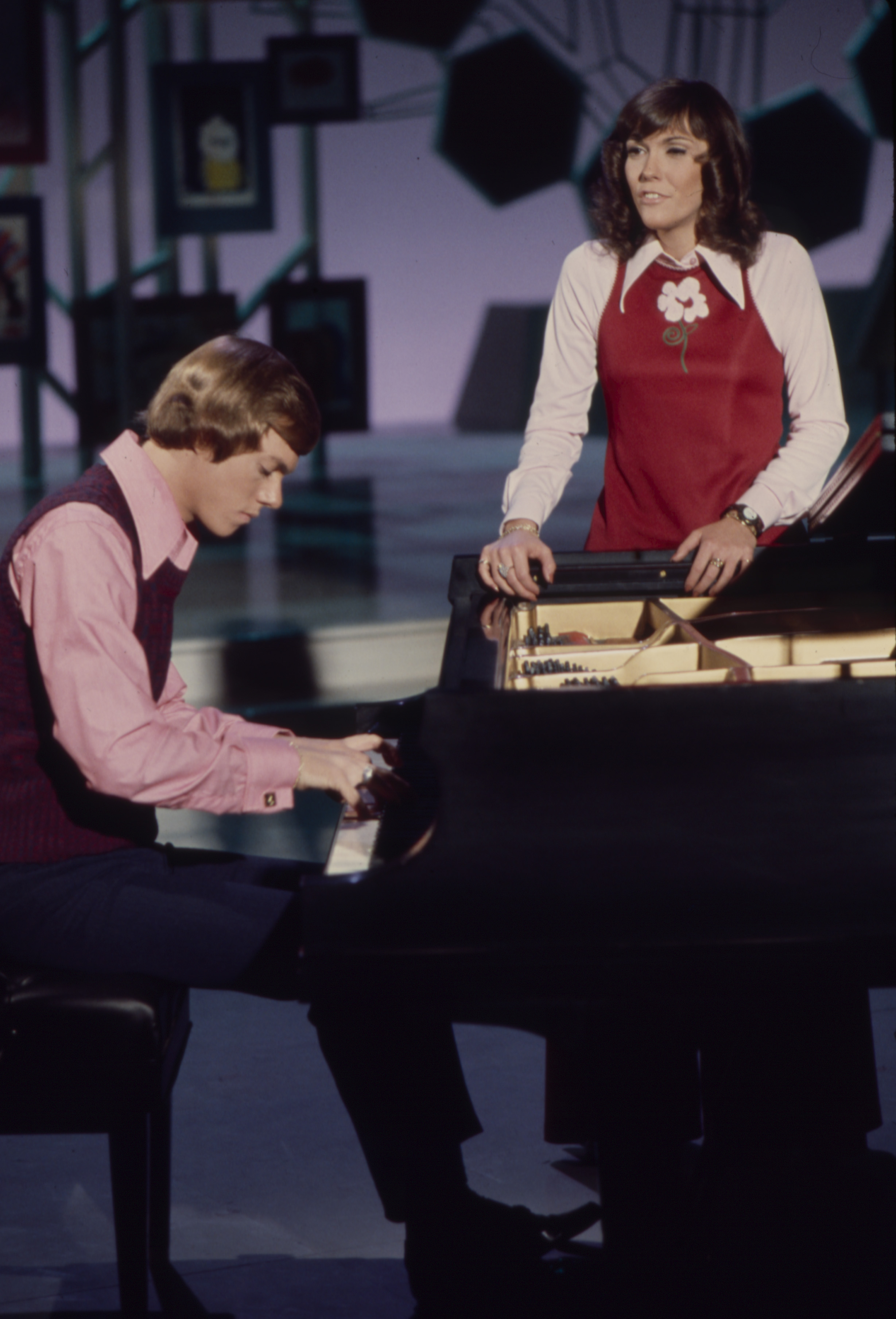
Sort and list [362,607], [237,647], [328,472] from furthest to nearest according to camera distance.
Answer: [328,472]
[362,607]
[237,647]

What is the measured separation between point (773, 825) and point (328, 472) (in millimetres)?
9421

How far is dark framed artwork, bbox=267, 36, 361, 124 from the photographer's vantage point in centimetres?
693

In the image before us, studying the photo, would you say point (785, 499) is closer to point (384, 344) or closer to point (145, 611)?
point (145, 611)

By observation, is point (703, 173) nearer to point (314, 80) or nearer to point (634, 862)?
point (634, 862)

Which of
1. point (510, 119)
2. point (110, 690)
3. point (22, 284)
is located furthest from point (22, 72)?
point (110, 690)

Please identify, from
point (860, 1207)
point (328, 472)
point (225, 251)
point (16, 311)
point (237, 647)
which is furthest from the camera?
point (328, 472)

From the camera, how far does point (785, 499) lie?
2.04 meters

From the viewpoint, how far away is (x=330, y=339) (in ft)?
27.1

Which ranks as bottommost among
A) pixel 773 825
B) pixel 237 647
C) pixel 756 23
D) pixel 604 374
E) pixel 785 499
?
pixel 237 647

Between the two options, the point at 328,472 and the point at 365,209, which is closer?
the point at 365,209

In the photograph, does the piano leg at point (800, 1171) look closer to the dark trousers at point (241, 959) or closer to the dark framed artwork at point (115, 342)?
the dark trousers at point (241, 959)

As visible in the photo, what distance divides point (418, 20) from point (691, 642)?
6.35 m

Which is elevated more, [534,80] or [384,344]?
[534,80]

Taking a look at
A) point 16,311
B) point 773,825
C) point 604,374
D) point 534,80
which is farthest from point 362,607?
point 773,825
